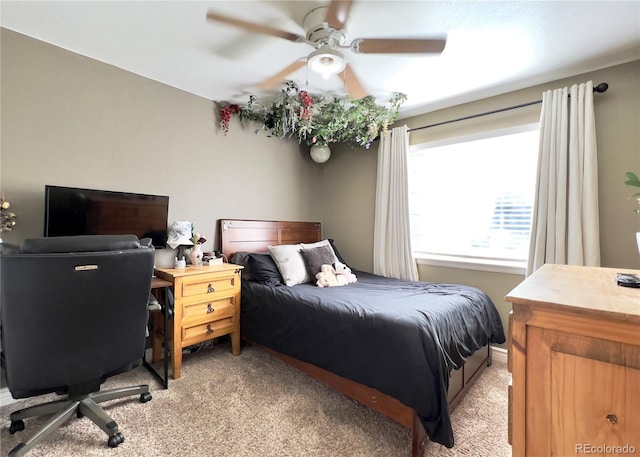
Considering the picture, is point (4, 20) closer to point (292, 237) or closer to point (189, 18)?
point (189, 18)

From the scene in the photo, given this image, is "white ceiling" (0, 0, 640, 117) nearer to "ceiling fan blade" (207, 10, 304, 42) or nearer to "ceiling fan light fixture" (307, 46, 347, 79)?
"ceiling fan blade" (207, 10, 304, 42)

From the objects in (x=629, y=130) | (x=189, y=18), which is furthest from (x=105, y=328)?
(x=629, y=130)

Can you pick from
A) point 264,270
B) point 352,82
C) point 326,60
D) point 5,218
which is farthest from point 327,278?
point 5,218

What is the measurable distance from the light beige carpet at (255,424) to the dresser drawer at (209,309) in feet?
1.38

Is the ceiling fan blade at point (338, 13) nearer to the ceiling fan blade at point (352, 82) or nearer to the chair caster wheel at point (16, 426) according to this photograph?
the ceiling fan blade at point (352, 82)

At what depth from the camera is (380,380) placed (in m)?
1.61

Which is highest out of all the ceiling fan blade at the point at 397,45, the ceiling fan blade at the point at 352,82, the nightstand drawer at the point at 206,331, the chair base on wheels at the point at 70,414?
the ceiling fan blade at the point at 352,82

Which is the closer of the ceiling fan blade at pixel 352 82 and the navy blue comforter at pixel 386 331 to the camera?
the navy blue comforter at pixel 386 331

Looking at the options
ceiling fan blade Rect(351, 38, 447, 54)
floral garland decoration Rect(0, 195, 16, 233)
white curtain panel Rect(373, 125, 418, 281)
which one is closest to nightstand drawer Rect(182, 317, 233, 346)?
floral garland decoration Rect(0, 195, 16, 233)

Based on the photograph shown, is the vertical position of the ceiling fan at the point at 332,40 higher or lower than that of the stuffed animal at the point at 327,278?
higher

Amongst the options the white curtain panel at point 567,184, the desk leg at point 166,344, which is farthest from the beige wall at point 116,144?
the white curtain panel at point 567,184

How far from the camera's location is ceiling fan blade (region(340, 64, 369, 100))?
2006 millimetres

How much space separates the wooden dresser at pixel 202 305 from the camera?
85.8 inches

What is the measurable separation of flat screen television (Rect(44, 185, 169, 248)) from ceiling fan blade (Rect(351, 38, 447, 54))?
192cm
